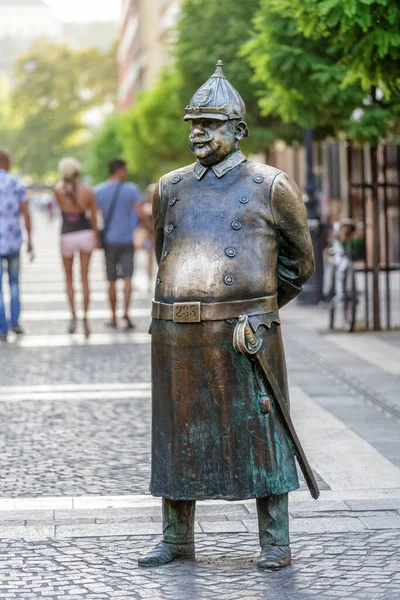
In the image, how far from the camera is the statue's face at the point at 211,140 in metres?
5.48

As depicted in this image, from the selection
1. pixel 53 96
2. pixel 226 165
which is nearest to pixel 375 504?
pixel 226 165

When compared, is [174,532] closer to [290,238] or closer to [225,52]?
[290,238]

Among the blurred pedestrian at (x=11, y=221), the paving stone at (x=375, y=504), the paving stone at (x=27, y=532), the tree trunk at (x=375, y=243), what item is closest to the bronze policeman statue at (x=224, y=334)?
the paving stone at (x=27, y=532)

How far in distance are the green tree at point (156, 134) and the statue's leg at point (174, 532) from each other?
25.7m

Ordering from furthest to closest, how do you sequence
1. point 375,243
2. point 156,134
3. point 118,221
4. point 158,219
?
point 156,134, point 118,221, point 375,243, point 158,219

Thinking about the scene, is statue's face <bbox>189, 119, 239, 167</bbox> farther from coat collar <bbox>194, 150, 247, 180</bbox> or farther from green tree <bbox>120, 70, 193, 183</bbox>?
green tree <bbox>120, 70, 193, 183</bbox>

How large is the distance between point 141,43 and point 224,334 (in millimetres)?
87666

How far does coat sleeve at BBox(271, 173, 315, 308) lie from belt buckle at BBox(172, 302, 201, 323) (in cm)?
45

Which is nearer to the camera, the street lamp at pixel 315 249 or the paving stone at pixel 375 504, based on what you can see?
the paving stone at pixel 375 504

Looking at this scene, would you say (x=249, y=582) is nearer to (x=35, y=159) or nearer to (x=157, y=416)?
(x=157, y=416)

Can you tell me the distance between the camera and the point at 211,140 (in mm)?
5480

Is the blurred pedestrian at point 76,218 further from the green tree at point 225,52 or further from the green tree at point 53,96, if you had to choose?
the green tree at point 53,96

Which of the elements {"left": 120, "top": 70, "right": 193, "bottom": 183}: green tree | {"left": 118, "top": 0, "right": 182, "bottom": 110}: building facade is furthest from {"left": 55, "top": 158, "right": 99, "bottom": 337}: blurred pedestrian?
{"left": 118, "top": 0, "right": 182, "bottom": 110}: building facade

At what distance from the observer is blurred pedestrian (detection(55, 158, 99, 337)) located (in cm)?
1472
